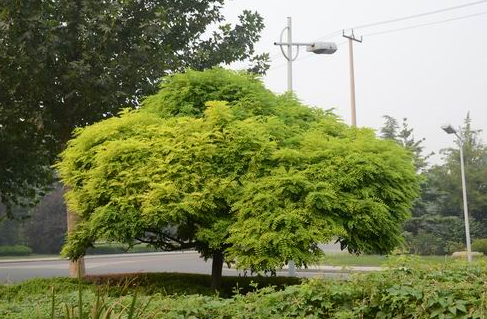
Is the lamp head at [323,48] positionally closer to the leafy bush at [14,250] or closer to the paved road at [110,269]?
the paved road at [110,269]

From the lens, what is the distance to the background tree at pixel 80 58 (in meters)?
15.5

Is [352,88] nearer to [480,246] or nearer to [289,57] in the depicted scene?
[480,246]

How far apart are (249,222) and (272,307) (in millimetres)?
4959

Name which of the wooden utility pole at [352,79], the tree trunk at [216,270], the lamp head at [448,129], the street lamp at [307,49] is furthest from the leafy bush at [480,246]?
the tree trunk at [216,270]

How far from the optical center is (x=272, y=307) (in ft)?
18.3

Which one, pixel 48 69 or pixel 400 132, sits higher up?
pixel 400 132

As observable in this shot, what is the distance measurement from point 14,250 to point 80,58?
37.9 metres

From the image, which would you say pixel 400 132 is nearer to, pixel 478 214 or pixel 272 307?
pixel 478 214

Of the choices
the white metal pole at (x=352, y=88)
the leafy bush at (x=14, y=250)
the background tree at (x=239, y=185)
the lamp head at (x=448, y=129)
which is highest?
the white metal pole at (x=352, y=88)

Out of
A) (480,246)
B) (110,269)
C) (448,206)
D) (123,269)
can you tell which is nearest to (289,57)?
(123,269)

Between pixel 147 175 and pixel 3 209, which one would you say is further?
pixel 3 209

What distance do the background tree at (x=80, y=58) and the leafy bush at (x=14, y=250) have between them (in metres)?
34.2

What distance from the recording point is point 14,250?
5006cm

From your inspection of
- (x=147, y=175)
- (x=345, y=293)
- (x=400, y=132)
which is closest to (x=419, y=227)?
(x=400, y=132)
